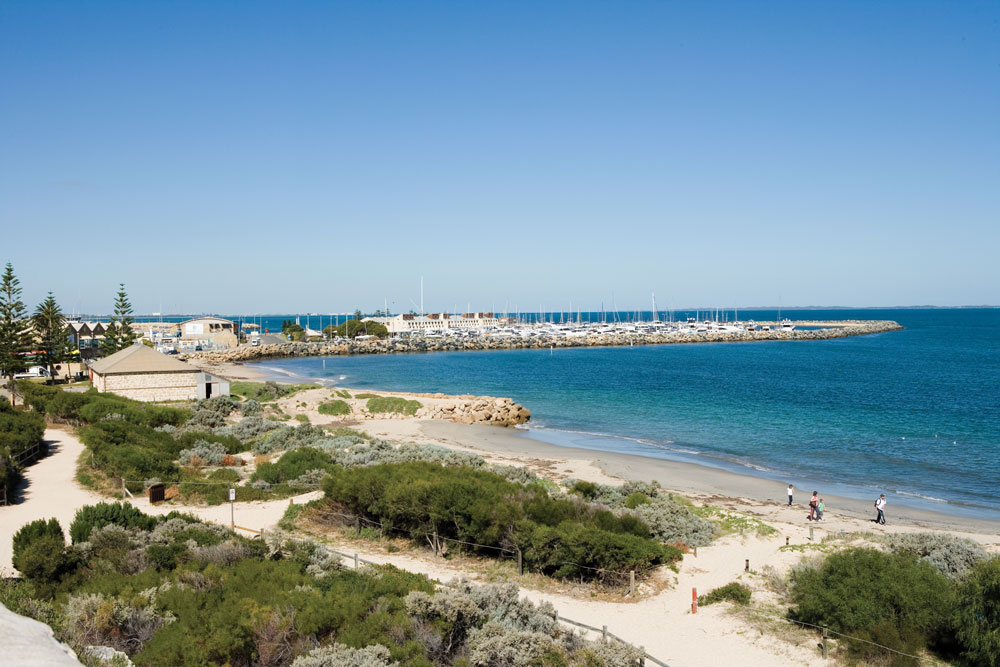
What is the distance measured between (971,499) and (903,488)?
6.71 feet

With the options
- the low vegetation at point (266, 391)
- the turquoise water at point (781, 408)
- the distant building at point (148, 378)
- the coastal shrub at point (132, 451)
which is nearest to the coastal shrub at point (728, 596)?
the turquoise water at point (781, 408)

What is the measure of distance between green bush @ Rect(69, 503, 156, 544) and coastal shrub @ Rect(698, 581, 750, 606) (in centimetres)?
1113

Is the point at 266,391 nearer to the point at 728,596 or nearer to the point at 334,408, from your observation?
the point at 334,408

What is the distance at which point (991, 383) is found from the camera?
5159 cm

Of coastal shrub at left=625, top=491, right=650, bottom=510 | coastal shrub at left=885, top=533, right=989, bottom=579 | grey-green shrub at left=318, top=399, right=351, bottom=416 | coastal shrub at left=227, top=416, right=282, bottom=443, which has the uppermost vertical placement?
coastal shrub at left=227, top=416, right=282, bottom=443

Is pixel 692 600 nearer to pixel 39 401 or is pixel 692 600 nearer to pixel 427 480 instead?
pixel 427 480

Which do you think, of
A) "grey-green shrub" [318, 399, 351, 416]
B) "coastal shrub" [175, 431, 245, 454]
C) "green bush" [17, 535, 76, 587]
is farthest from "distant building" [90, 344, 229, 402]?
"green bush" [17, 535, 76, 587]

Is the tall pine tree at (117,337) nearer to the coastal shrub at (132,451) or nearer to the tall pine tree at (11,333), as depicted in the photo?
the tall pine tree at (11,333)

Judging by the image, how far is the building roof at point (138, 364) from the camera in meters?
33.1

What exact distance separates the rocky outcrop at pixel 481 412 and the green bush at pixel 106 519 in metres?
25.6

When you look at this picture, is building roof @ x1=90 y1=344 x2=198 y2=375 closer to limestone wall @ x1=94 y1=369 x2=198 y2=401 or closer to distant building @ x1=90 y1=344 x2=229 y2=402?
distant building @ x1=90 y1=344 x2=229 y2=402

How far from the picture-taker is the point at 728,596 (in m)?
12.1

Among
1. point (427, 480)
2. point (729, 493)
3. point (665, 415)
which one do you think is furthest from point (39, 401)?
point (665, 415)

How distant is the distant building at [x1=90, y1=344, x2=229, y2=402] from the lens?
109 feet
